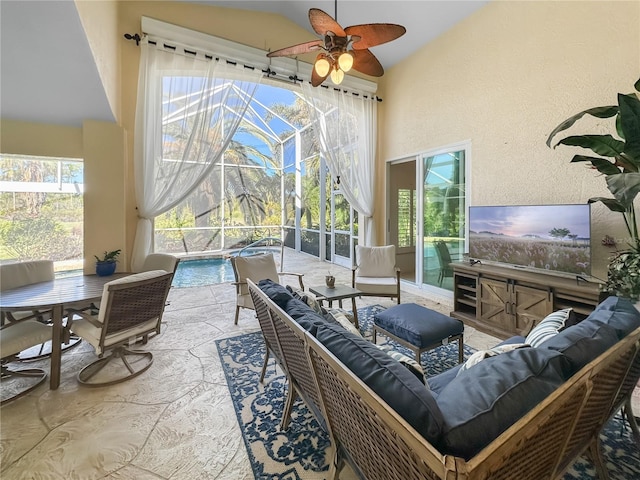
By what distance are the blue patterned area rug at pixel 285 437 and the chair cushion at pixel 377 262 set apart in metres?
1.80

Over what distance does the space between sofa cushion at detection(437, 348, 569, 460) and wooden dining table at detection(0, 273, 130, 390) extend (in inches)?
104

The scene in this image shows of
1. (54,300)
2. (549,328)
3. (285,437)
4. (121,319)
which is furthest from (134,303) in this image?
(549,328)

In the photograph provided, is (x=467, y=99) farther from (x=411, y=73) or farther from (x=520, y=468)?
(x=520, y=468)

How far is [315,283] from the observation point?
17.6ft

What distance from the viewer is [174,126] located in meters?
3.78

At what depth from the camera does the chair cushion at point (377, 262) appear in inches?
165

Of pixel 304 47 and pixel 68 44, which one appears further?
pixel 304 47

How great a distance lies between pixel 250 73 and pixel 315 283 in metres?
3.68

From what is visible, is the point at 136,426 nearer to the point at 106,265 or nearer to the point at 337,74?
the point at 106,265

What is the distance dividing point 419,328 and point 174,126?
390cm

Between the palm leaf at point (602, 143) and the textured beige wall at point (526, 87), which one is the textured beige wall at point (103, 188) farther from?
the palm leaf at point (602, 143)

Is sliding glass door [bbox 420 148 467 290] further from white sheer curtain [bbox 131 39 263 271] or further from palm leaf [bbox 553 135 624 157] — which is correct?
white sheer curtain [bbox 131 39 263 271]

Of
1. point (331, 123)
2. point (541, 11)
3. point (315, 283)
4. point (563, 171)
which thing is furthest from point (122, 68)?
point (563, 171)

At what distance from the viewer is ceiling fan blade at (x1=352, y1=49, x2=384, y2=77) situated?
2.61m
